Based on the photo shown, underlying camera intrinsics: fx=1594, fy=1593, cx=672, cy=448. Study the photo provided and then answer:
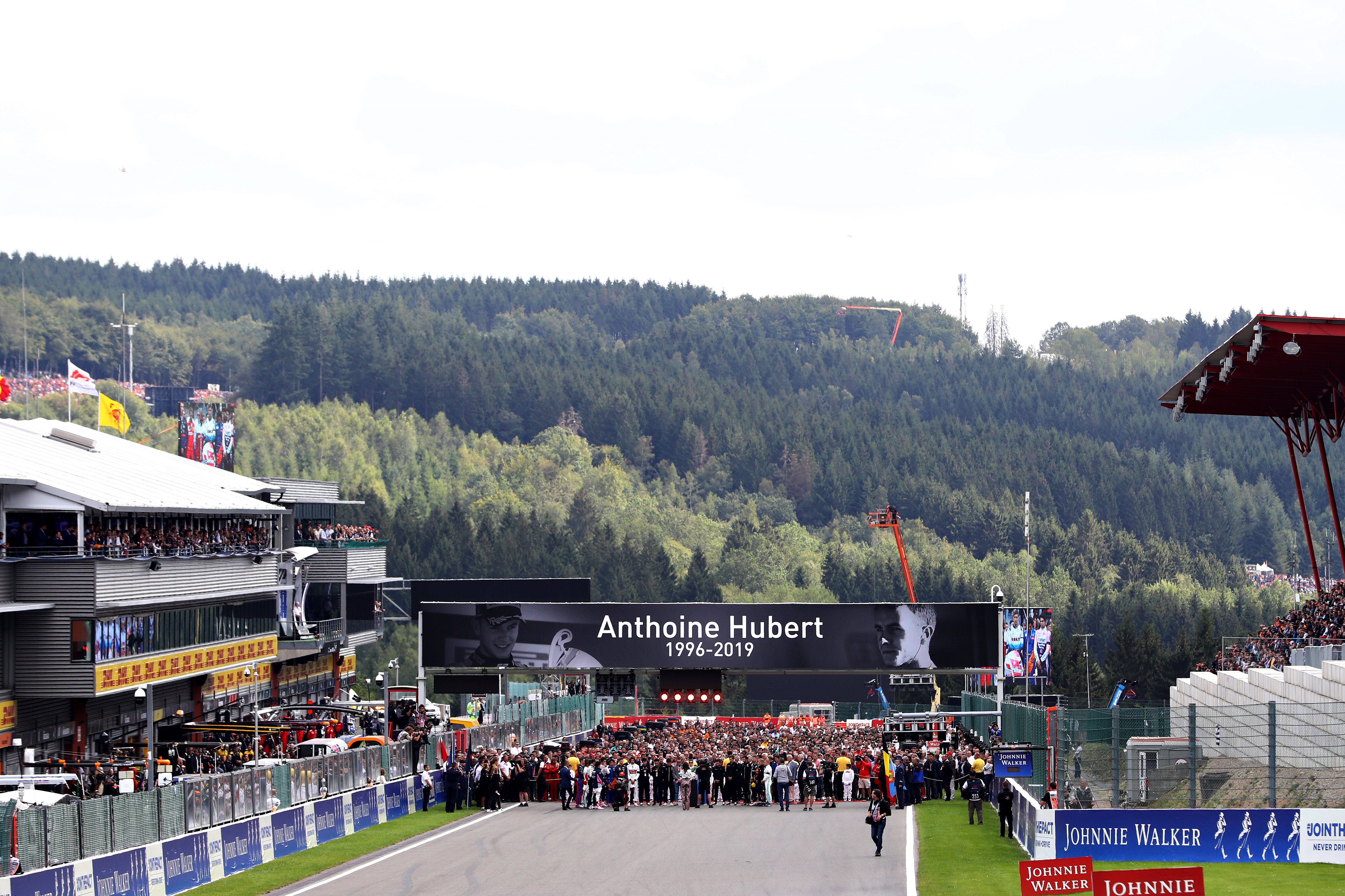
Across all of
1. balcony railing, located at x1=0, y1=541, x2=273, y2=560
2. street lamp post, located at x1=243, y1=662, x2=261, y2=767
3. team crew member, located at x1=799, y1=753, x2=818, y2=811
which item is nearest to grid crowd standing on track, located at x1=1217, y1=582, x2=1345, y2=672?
team crew member, located at x1=799, y1=753, x2=818, y2=811

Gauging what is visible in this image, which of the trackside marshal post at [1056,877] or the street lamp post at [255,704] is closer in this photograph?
the trackside marshal post at [1056,877]

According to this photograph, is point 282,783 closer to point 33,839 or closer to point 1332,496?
point 33,839

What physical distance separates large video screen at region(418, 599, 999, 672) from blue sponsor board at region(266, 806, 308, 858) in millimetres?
21291

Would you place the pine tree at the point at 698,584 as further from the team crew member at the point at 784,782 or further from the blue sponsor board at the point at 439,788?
the team crew member at the point at 784,782

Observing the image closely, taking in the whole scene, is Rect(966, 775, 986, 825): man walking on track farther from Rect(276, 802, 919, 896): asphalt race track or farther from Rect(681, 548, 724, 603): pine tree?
Rect(681, 548, 724, 603): pine tree

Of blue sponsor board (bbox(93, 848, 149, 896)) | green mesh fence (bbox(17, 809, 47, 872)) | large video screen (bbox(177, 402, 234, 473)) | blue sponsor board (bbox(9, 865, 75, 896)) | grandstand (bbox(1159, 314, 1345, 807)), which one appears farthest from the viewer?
large video screen (bbox(177, 402, 234, 473))

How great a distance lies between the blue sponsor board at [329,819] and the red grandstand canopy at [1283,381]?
22401 millimetres

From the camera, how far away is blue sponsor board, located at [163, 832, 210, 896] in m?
23.7

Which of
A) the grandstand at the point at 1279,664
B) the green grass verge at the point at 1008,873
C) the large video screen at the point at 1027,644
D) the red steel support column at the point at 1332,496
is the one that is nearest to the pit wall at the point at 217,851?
the green grass verge at the point at 1008,873

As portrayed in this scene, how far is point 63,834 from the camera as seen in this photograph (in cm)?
2236

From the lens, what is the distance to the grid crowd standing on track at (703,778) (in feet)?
119

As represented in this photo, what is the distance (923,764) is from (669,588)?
11335cm

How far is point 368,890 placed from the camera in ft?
78.3

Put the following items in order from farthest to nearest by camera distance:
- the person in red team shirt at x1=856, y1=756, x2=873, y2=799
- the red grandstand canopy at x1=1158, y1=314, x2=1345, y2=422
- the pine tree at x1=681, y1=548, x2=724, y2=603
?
the pine tree at x1=681, y1=548, x2=724, y2=603 < the red grandstand canopy at x1=1158, y1=314, x2=1345, y2=422 < the person in red team shirt at x1=856, y1=756, x2=873, y2=799
